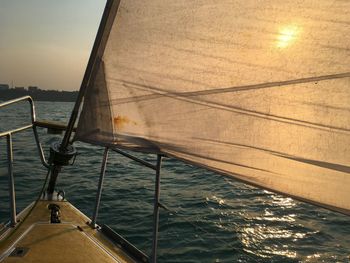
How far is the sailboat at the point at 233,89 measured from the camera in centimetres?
206

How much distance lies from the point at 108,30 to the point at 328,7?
1.38 meters

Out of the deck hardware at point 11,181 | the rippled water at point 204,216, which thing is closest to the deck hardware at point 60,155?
the deck hardware at point 11,181

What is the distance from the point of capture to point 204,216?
7.90 m

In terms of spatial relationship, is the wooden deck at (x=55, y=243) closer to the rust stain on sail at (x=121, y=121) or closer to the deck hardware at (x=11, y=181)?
the deck hardware at (x=11, y=181)

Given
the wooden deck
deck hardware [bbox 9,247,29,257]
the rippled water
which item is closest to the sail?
the wooden deck

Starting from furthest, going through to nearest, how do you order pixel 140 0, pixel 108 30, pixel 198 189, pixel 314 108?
pixel 198 189
pixel 108 30
pixel 140 0
pixel 314 108

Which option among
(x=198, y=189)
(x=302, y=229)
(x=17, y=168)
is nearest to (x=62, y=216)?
(x=302, y=229)

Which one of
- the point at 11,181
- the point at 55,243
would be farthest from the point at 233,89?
the point at 11,181

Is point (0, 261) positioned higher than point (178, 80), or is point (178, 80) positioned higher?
point (178, 80)

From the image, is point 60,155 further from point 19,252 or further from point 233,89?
point 233,89

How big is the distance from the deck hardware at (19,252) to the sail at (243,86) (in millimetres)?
1325

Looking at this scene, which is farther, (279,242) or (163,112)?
(279,242)

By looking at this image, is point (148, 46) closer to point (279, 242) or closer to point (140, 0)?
point (140, 0)

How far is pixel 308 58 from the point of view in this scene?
6.81 ft
